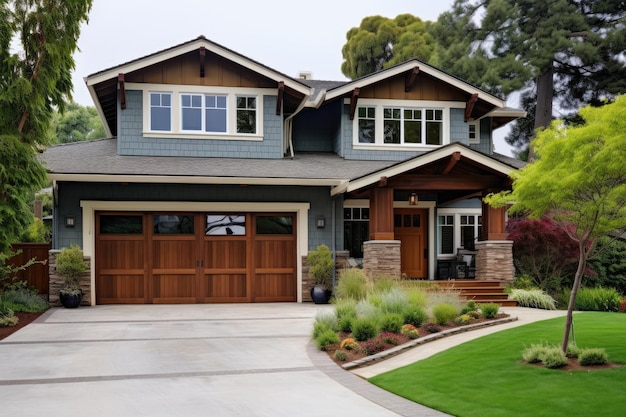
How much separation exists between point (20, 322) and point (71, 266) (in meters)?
2.95

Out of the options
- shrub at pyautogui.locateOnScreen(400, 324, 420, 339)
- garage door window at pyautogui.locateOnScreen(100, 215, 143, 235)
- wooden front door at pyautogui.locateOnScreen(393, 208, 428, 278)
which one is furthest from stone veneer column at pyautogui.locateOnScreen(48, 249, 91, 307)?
shrub at pyautogui.locateOnScreen(400, 324, 420, 339)

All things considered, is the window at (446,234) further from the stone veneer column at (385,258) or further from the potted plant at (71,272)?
the potted plant at (71,272)

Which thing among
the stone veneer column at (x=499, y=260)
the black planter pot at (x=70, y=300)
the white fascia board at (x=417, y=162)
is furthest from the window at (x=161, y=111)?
the stone veneer column at (x=499, y=260)

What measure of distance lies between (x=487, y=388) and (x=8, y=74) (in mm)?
10950

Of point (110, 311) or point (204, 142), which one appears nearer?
point (110, 311)

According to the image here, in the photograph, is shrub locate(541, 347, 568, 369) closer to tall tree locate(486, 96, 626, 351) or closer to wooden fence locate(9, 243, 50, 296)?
tall tree locate(486, 96, 626, 351)

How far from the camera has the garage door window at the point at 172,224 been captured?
1688cm

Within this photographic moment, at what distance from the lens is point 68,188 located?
16.2 m

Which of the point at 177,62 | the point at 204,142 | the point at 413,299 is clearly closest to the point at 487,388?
the point at 413,299

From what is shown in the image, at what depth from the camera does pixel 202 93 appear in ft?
58.3

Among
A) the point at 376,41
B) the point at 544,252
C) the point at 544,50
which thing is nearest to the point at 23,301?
the point at 544,252

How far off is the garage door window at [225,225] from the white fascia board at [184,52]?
406 centimetres

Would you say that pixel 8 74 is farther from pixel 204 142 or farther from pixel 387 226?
pixel 387 226

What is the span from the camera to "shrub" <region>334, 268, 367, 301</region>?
44.7 ft
